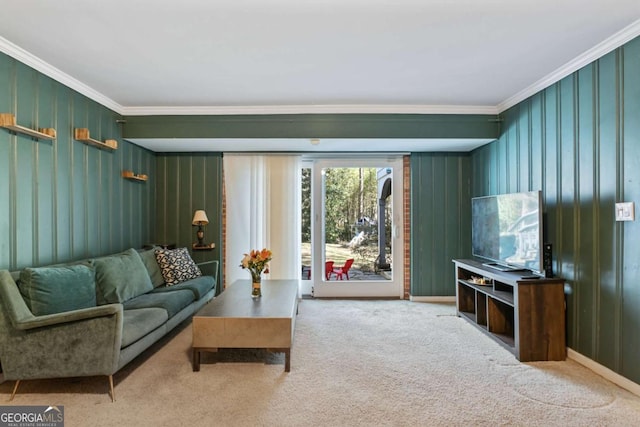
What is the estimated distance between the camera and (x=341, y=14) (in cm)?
207

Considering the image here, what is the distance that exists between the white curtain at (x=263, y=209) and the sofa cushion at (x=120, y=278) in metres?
1.43

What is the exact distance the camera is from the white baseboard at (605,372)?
2.24 metres

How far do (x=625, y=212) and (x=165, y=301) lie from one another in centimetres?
353

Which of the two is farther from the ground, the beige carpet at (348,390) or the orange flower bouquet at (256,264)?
the orange flower bouquet at (256,264)

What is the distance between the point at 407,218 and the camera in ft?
15.4

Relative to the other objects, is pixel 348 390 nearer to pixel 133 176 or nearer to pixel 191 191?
pixel 133 176

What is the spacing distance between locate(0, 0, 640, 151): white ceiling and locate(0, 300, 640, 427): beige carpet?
2.38m

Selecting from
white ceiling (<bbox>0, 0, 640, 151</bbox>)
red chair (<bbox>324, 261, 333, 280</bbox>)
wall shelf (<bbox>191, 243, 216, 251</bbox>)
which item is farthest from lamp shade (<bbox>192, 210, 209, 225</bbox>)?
red chair (<bbox>324, 261, 333, 280</bbox>)

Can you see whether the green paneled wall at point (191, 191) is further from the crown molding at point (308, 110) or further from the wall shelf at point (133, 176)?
the crown molding at point (308, 110)

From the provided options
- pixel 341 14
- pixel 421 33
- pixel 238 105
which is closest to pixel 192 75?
pixel 238 105

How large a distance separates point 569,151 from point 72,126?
4.30 metres

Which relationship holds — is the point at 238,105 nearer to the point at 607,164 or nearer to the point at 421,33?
the point at 421,33

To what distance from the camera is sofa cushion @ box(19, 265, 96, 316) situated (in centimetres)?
222

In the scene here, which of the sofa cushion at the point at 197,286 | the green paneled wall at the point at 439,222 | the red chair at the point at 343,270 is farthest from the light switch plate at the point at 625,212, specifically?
the sofa cushion at the point at 197,286
